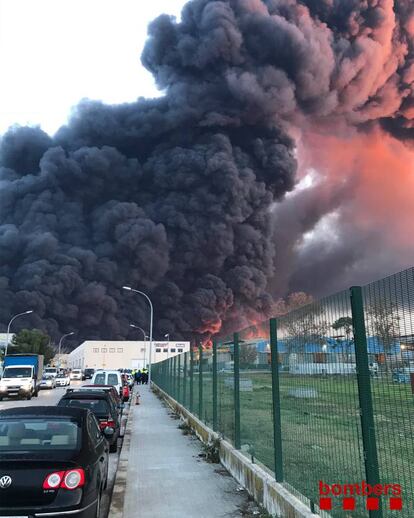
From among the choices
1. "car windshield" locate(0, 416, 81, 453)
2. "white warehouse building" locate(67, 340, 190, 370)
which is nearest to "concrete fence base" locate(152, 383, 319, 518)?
"car windshield" locate(0, 416, 81, 453)

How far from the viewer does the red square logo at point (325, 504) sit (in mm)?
4219

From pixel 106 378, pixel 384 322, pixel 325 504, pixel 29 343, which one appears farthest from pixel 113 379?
pixel 29 343

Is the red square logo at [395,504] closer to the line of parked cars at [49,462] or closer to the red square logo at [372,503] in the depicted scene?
the red square logo at [372,503]

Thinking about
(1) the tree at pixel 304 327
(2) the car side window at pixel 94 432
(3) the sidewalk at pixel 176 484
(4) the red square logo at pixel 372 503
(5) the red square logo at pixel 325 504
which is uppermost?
(1) the tree at pixel 304 327

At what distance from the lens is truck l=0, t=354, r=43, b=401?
24656 mm

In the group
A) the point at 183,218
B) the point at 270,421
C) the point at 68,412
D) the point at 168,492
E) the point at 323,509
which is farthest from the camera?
the point at 183,218

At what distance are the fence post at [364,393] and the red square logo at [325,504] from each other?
0.69m

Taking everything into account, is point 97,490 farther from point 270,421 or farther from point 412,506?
point 412,506

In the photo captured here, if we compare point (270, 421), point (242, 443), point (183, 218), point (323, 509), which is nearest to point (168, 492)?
point (242, 443)

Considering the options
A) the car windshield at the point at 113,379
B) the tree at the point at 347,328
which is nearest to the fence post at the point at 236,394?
the tree at the point at 347,328

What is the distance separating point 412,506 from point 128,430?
427 inches

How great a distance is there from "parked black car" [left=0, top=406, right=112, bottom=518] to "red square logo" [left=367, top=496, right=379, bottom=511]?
8.12 ft

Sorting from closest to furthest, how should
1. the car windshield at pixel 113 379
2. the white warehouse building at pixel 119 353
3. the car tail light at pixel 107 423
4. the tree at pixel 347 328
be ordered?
the tree at pixel 347 328, the car tail light at pixel 107 423, the car windshield at pixel 113 379, the white warehouse building at pixel 119 353

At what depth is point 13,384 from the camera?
80.9ft
